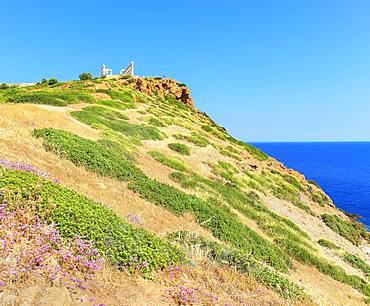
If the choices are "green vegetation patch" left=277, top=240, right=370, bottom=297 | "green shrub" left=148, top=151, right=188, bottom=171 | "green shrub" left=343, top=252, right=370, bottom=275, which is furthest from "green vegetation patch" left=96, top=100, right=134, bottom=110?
"green shrub" left=343, top=252, right=370, bottom=275

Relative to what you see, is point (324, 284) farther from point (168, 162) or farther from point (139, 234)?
point (168, 162)

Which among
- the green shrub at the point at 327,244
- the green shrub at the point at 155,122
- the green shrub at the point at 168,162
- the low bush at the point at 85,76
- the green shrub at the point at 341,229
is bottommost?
the green shrub at the point at 327,244

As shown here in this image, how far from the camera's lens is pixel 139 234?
26.5 feet

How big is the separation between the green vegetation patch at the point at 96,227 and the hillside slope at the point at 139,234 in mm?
31

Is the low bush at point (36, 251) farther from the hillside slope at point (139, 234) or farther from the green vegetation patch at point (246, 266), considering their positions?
the green vegetation patch at point (246, 266)

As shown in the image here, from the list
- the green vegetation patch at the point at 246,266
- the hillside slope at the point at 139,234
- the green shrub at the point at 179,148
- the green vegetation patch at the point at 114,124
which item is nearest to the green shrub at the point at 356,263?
the hillside slope at the point at 139,234

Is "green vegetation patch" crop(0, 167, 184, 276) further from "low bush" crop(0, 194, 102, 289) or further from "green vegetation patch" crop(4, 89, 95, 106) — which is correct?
"green vegetation patch" crop(4, 89, 95, 106)

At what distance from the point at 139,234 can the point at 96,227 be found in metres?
1.16

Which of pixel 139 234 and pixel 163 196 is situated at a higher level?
pixel 163 196

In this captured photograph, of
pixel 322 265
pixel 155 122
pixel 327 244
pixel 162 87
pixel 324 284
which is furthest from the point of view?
pixel 162 87

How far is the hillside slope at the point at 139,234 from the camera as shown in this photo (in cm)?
600

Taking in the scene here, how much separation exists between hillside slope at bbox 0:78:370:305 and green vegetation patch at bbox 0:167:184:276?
0.10ft

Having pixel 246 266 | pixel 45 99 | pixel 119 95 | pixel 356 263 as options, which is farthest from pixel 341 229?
pixel 119 95

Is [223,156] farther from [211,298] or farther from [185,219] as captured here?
[211,298]
